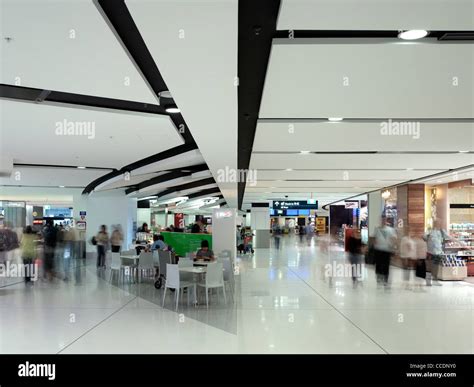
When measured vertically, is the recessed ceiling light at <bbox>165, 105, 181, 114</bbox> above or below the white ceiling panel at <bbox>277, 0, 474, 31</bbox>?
above

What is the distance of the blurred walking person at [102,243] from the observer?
42.1 feet

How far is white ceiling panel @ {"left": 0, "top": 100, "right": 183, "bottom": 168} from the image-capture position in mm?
5051

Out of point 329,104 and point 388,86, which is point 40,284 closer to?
point 329,104

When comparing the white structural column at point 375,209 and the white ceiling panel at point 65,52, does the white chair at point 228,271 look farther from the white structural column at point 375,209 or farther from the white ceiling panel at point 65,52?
the white structural column at point 375,209

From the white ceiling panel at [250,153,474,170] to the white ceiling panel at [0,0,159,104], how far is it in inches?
158

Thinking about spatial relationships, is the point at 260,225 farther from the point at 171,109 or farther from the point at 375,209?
the point at 171,109

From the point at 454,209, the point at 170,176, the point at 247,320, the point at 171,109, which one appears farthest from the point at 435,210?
the point at 171,109

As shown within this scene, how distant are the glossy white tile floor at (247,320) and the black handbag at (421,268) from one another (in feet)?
3.34

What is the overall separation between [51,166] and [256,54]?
29.6 ft

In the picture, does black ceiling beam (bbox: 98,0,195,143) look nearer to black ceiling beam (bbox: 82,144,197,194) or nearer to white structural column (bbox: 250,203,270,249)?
black ceiling beam (bbox: 82,144,197,194)

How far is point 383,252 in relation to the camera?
10.7 metres

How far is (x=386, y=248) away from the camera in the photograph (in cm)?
1062

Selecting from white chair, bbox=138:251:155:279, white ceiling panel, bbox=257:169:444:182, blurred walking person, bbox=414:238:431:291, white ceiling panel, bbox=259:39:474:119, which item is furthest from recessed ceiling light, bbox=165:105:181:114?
blurred walking person, bbox=414:238:431:291
